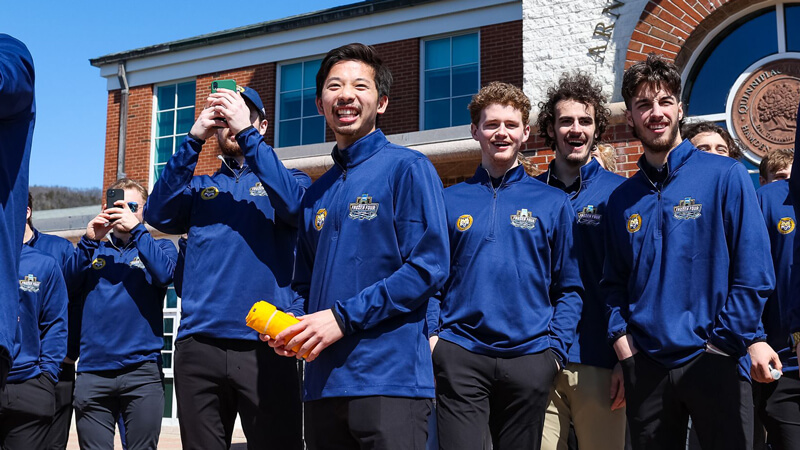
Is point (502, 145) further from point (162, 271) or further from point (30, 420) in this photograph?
point (30, 420)

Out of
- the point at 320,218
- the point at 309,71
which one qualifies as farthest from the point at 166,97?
the point at 320,218

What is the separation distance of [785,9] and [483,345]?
674cm

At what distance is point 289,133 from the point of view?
50.2 ft

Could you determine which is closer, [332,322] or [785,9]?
[332,322]

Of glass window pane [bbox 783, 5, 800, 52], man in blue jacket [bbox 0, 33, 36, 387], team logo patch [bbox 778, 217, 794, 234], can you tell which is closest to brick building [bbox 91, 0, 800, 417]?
glass window pane [bbox 783, 5, 800, 52]

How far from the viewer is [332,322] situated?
3033mm

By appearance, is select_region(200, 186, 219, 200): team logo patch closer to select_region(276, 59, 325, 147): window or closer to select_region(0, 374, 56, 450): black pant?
select_region(0, 374, 56, 450): black pant

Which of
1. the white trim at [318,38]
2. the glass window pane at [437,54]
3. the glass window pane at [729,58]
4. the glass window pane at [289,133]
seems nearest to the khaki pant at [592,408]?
the glass window pane at [729,58]

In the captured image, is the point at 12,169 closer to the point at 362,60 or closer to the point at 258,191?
the point at 362,60

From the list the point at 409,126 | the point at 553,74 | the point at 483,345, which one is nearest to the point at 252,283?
the point at 483,345

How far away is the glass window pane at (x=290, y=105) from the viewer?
1527cm

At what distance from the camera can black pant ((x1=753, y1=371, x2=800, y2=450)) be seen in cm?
462

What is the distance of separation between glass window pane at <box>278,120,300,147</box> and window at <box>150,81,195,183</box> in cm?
214

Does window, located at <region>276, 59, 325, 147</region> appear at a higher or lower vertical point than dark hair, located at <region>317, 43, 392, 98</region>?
higher
